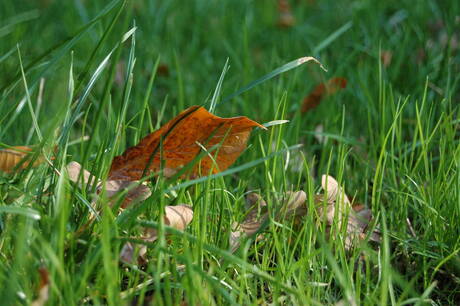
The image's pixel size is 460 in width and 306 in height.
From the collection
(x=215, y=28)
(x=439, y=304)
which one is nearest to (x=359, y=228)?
(x=439, y=304)

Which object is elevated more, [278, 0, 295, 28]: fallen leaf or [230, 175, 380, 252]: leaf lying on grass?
[230, 175, 380, 252]: leaf lying on grass

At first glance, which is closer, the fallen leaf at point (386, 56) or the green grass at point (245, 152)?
the green grass at point (245, 152)

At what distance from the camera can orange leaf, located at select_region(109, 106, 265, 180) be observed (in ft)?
4.28

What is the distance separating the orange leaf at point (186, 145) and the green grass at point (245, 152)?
47mm

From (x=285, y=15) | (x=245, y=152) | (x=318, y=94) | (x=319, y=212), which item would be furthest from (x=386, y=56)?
(x=319, y=212)

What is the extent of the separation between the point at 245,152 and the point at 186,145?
403 mm

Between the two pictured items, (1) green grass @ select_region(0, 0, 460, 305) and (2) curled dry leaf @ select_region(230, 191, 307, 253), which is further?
(2) curled dry leaf @ select_region(230, 191, 307, 253)

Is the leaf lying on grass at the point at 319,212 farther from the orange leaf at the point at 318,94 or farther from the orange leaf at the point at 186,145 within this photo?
the orange leaf at the point at 318,94

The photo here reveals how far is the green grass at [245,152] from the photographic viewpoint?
1.06 meters

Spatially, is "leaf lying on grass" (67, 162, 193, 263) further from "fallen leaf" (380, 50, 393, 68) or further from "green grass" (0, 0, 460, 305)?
"fallen leaf" (380, 50, 393, 68)

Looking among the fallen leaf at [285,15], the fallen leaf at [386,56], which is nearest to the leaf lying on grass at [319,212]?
the fallen leaf at [386,56]

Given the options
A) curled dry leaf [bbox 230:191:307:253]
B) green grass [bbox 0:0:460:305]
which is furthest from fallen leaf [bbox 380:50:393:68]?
curled dry leaf [bbox 230:191:307:253]

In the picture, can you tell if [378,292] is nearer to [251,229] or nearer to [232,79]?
[251,229]

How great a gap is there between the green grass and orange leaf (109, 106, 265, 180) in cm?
5
